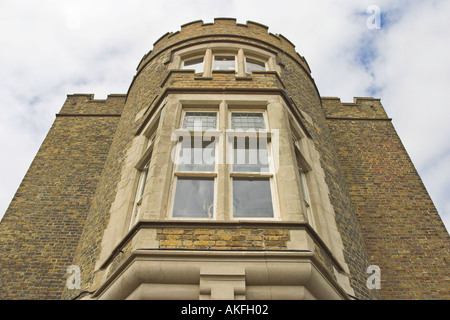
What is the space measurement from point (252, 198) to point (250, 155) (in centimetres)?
96

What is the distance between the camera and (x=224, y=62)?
9.94 metres

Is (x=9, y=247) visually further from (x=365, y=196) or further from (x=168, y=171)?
(x=365, y=196)

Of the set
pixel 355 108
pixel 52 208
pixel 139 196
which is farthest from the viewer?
pixel 355 108

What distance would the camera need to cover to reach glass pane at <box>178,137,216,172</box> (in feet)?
20.5

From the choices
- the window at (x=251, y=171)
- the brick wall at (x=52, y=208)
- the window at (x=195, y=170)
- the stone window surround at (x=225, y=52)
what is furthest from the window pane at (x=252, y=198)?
the stone window surround at (x=225, y=52)

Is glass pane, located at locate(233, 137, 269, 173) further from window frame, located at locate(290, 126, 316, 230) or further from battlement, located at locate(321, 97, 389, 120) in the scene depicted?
battlement, located at locate(321, 97, 389, 120)

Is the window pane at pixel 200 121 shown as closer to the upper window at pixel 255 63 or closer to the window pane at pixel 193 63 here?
the window pane at pixel 193 63

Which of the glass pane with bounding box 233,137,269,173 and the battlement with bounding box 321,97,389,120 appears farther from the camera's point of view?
the battlement with bounding box 321,97,389,120

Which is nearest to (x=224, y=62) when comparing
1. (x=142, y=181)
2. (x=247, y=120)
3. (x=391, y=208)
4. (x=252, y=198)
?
(x=247, y=120)

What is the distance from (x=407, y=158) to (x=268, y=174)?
258 inches

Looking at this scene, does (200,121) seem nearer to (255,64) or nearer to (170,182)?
(170,182)

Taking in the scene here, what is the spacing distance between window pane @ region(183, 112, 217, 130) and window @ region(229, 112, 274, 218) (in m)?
0.38

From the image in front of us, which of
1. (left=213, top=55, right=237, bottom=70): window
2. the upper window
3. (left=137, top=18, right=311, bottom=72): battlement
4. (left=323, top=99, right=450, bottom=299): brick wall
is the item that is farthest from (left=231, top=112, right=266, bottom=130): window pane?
(left=323, top=99, right=450, bottom=299): brick wall

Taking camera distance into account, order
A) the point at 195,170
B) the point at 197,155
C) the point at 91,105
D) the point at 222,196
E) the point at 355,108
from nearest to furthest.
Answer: the point at 222,196 → the point at 195,170 → the point at 197,155 → the point at 91,105 → the point at 355,108
